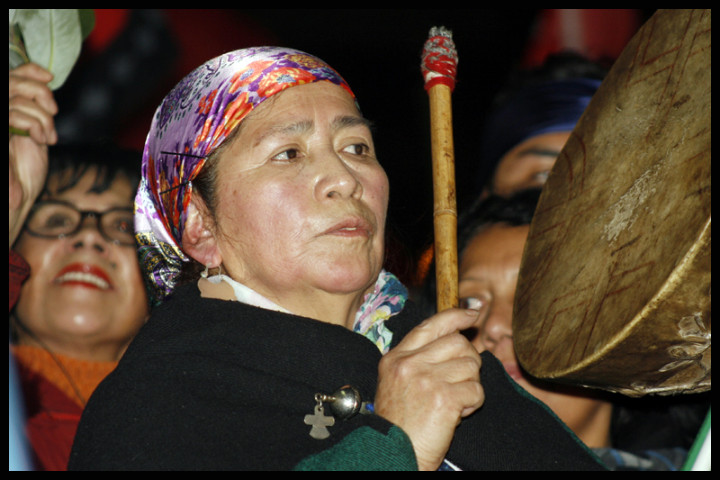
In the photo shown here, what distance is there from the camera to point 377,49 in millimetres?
3086

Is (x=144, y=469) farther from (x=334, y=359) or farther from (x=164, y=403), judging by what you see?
(x=334, y=359)

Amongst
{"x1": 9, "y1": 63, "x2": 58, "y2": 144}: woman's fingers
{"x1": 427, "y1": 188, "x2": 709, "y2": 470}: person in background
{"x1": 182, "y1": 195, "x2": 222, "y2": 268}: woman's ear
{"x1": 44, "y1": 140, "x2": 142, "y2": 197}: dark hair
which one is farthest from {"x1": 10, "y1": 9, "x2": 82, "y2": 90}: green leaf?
{"x1": 427, "y1": 188, "x2": 709, "y2": 470}: person in background

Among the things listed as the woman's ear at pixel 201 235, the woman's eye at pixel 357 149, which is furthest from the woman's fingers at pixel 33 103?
the woman's eye at pixel 357 149

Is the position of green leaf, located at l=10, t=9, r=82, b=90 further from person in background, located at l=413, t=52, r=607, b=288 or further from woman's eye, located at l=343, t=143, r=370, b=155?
person in background, located at l=413, t=52, r=607, b=288

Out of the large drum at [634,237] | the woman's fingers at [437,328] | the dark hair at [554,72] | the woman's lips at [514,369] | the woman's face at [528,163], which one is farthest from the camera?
the dark hair at [554,72]

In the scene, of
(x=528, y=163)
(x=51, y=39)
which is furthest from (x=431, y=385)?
(x=528, y=163)

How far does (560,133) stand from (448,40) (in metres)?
1.58

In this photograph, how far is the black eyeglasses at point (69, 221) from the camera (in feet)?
8.03

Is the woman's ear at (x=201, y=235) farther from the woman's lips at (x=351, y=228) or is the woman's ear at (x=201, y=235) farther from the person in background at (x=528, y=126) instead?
the person in background at (x=528, y=126)

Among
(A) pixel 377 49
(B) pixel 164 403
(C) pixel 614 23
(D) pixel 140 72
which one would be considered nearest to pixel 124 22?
(D) pixel 140 72

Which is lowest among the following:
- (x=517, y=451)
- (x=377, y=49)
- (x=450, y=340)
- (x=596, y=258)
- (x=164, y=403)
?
(x=517, y=451)

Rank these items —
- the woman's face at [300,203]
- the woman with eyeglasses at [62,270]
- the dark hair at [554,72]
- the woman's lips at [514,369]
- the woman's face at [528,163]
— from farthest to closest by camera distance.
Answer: the dark hair at [554,72] < the woman's face at [528,163] < the woman's lips at [514,369] < the woman with eyeglasses at [62,270] < the woman's face at [300,203]

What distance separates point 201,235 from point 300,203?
0.30 metres

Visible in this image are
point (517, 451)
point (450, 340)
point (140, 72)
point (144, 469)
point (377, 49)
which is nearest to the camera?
point (144, 469)
